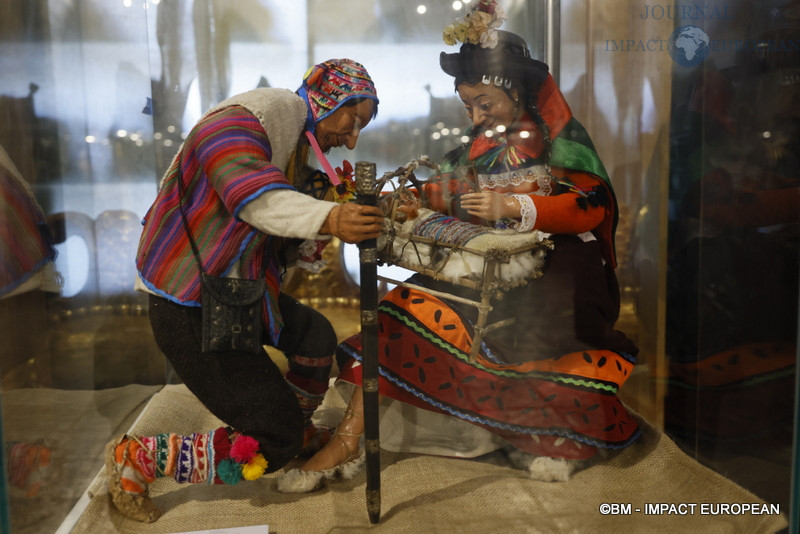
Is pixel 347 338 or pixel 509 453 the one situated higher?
pixel 347 338

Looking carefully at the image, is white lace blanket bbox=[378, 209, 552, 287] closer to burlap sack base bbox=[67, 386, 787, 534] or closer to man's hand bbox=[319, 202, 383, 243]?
man's hand bbox=[319, 202, 383, 243]

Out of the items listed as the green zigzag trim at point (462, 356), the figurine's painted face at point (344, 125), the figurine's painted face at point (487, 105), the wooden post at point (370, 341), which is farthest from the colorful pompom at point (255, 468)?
the figurine's painted face at point (487, 105)

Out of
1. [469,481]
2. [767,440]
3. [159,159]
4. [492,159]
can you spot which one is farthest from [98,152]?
[767,440]

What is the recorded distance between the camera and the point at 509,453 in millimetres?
1791

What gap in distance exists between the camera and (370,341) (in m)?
1.60

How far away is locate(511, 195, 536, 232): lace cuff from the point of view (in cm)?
163

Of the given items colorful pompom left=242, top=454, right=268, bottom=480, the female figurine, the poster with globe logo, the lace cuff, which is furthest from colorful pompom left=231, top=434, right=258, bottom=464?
the poster with globe logo

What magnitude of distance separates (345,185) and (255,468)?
72cm

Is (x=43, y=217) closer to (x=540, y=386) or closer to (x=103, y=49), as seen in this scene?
(x=103, y=49)

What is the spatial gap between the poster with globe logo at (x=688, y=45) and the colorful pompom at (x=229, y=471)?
149 centimetres

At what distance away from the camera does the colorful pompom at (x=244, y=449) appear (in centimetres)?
162

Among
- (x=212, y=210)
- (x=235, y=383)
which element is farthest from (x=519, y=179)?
(x=235, y=383)

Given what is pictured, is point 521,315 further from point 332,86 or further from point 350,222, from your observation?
point 332,86

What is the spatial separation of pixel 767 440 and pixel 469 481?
32.2 inches
